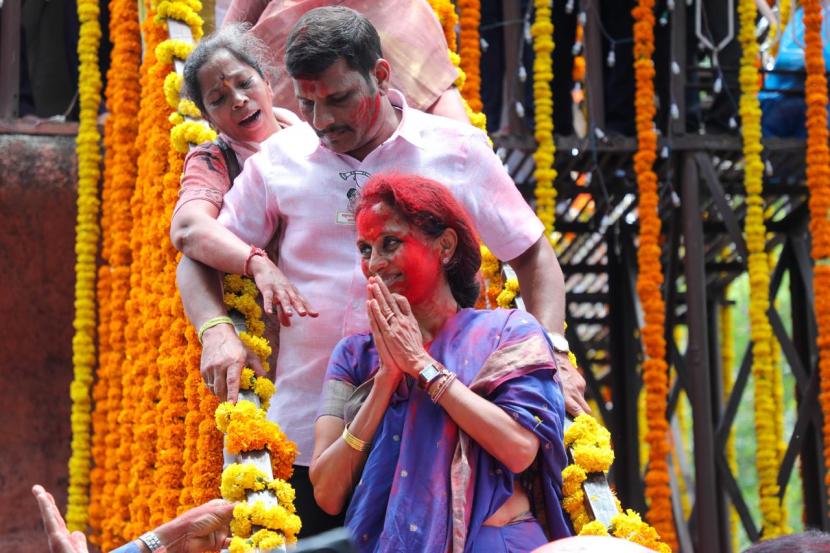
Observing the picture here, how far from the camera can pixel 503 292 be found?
13.8 ft

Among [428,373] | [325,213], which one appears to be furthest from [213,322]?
[428,373]

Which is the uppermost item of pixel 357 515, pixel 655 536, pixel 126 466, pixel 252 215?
pixel 252 215

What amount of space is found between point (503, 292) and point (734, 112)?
15.7 ft

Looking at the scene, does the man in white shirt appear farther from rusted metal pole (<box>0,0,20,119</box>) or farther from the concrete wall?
rusted metal pole (<box>0,0,20,119</box>)

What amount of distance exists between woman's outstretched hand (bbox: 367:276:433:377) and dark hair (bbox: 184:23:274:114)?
1432mm

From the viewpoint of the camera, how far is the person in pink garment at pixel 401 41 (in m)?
4.98

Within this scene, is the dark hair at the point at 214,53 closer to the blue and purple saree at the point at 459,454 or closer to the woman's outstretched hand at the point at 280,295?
the woman's outstretched hand at the point at 280,295

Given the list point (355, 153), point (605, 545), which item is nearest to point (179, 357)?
point (355, 153)

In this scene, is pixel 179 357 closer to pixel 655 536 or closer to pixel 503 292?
pixel 503 292

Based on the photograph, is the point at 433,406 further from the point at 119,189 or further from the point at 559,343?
the point at 119,189

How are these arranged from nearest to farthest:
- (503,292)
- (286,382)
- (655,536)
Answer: (655,536), (286,382), (503,292)

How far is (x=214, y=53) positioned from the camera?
4316 mm

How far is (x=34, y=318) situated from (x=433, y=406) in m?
4.39

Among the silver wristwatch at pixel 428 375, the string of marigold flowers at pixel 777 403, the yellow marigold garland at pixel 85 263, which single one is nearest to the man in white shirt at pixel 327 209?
the silver wristwatch at pixel 428 375
